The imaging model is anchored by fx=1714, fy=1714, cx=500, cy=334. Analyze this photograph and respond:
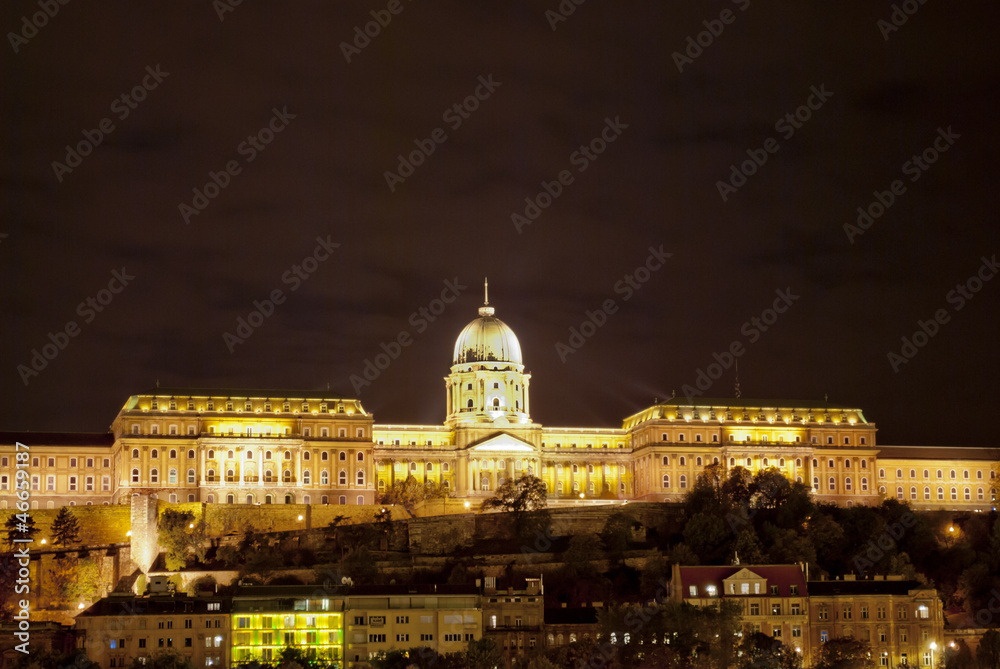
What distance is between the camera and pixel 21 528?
13912 centimetres

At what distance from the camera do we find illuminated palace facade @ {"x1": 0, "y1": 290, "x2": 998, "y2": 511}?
16462cm

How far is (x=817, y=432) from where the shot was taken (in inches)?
7269

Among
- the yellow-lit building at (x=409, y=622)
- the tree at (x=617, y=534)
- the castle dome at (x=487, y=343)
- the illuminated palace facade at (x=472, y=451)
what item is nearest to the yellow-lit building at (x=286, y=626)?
the yellow-lit building at (x=409, y=622)

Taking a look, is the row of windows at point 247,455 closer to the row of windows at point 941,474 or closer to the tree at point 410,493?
the tree at point 410,493

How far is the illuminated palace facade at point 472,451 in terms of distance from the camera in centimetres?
16462

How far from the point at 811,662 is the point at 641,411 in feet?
245

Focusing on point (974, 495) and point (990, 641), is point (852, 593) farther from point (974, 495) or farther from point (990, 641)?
point (974, 495)

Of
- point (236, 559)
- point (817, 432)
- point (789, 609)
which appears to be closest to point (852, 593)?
point (789, 609)

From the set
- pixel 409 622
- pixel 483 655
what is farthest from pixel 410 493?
pixel 483 655

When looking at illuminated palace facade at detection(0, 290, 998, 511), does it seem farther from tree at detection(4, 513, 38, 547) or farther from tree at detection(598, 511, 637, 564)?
tree at detection(598, 511, 637, 564)

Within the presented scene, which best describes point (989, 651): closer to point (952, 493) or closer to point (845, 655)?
point (845, 655)

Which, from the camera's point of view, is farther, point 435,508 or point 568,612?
point 435,508

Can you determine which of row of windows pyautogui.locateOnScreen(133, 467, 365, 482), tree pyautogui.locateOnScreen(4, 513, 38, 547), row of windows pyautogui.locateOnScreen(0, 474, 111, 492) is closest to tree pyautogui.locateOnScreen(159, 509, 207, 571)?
tree pyautogui.locateOnScreen(4, 513, 38, 547)

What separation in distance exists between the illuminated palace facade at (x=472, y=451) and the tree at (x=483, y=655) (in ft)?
198
